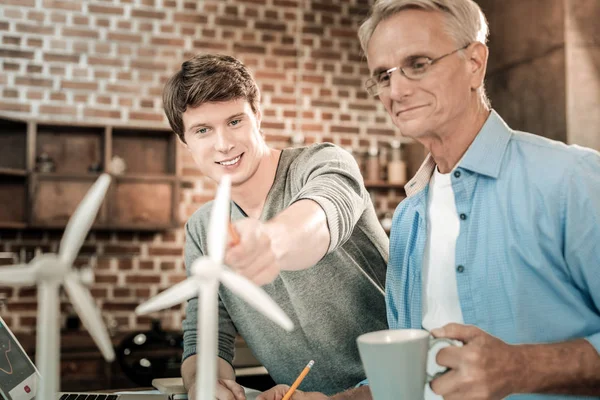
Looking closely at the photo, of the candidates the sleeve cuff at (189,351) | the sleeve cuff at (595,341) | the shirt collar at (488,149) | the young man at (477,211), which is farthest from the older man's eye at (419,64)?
the sleeve cuff at (189,351)

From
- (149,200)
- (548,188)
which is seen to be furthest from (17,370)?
(149,200)

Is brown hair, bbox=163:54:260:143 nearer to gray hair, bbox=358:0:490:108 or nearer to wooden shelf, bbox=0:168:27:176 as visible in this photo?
gray hair, bbox=358:0:490:108

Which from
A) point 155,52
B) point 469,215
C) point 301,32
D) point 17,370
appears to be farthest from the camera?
point 301,32

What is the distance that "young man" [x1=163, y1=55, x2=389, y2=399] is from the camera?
1.47 m

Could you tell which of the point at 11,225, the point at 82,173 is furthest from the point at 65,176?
the point at 11,225

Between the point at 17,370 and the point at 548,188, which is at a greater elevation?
the point at 548,188

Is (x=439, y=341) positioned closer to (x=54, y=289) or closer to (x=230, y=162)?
(x=54, y=289)

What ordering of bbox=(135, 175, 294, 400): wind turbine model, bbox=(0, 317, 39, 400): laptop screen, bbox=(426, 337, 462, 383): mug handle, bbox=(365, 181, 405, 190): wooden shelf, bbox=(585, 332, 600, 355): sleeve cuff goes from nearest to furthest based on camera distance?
bbox=(135, 175, 294, 400): wind turbine model → bbox=(426, 337, 462, 383): mug handle → bbox=(585, 332, 600, 355): sleeve cuff → bbox=(0, 317, 39, 400): laptop screen → bbox=(365, 181, 405, 190): wooden shelf

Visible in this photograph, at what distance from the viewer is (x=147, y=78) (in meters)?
4.18

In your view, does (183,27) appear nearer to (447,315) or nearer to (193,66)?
(193,66)

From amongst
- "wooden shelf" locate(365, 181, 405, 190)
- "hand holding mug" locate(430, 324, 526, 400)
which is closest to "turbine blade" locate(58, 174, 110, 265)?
"hand holding mug" locate(430, 324, 526, 400)

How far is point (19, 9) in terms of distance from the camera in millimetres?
3992

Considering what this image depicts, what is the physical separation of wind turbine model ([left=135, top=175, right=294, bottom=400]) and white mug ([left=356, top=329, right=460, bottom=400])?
7.4 inches

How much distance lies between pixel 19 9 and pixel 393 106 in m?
3.47
